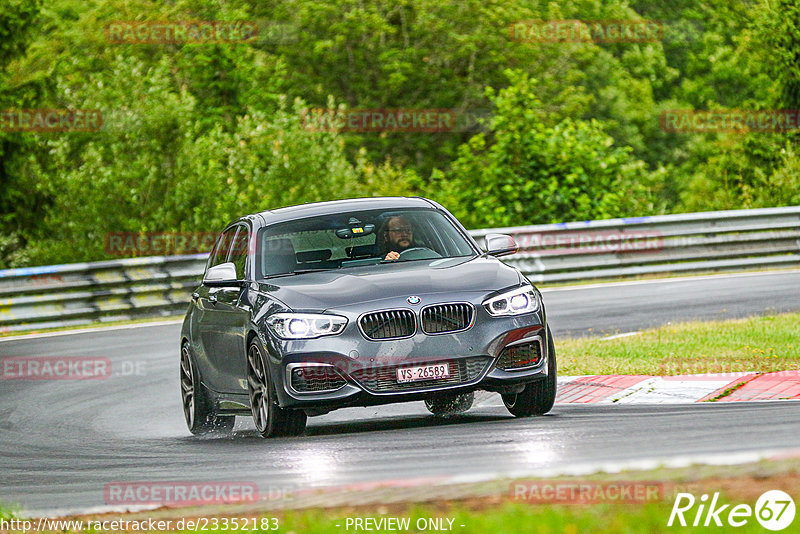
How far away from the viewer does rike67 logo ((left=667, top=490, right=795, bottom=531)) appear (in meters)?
5.14

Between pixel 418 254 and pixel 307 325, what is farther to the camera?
pixel 418 254

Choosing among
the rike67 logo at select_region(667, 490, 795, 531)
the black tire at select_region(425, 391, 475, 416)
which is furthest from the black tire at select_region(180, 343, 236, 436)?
the rike67 logo at select_region(667, 490, 795, 531)

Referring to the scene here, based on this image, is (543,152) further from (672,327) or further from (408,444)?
(408,444)

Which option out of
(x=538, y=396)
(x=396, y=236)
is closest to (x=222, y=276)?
(x=396, y=236)

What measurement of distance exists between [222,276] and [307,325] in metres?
1.34

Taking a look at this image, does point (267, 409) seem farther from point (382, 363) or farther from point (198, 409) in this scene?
point (198, 409)

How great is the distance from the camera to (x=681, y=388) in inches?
427

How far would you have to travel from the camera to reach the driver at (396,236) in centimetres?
1037

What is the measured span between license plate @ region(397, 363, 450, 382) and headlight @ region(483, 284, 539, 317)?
0.52 meters

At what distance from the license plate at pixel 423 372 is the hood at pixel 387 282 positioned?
0.48 m

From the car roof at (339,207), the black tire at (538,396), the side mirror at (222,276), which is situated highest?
the car roof at (339,207)

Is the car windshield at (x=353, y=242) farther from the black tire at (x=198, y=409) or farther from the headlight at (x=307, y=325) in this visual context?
the black tire at (x=198, y=409)

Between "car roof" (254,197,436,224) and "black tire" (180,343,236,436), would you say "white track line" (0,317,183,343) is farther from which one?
"car roof" (254,197,436,224)

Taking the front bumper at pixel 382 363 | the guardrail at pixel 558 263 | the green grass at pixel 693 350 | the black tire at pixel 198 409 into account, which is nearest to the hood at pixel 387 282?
the front bumper at pixel 382 363
